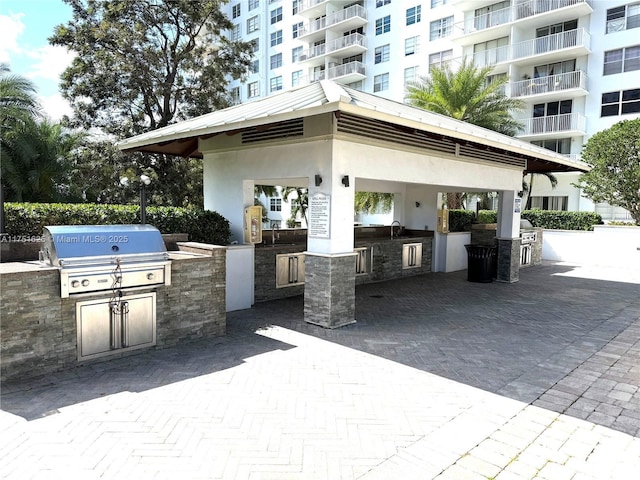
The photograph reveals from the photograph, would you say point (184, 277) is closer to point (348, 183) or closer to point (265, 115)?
point (265, 115)

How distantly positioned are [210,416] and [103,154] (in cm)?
1367

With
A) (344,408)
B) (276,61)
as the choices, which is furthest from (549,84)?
(344,408)

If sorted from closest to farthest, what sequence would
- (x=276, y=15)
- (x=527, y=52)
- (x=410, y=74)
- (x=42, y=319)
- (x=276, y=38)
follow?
1. (x=42, y=319)
2. (x=527, y=52)
3. (x=410, y=74)
4. (x=276, y=15)
5. (x=276, y=38)

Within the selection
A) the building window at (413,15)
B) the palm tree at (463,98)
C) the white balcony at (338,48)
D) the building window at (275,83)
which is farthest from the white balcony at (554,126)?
the building window at (275,83)

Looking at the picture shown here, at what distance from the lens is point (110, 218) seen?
844 cm

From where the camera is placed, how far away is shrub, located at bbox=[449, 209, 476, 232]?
17.0 metres

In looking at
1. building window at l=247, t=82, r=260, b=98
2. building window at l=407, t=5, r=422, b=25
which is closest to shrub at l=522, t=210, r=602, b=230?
building window at l=407, t=5, r=422, b=25

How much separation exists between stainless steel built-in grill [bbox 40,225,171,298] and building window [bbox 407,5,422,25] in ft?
101

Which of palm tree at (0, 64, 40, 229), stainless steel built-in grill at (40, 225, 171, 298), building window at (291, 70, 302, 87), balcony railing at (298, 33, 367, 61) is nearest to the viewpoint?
stainless steel built-in grill at (40, 225, 171, 298)

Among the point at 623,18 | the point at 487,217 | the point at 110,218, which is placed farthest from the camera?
the point at 487,217

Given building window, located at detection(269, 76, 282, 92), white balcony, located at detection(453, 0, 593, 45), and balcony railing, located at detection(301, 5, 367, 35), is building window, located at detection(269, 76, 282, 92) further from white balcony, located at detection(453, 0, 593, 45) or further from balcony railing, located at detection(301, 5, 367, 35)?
white balcony, located at detection(453, 0, 593, 45)

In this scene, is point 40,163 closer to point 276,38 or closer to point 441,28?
point 441,28

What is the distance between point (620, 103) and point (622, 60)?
2294 mm

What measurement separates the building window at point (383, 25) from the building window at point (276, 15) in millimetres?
11552
